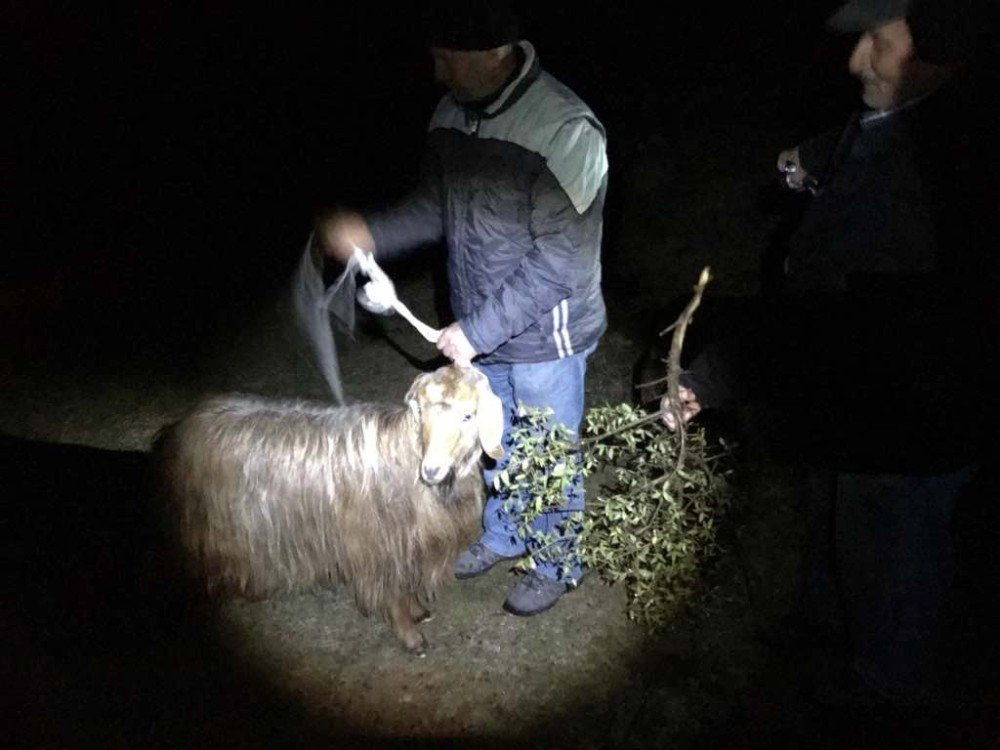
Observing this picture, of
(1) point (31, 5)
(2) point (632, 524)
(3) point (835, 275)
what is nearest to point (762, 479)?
(2) point (632, 524)

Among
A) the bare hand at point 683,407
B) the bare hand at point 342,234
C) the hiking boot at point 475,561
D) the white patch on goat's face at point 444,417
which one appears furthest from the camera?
the hiking boot at point 475,561

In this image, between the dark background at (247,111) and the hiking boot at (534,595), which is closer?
the hiking boot at (534,595)

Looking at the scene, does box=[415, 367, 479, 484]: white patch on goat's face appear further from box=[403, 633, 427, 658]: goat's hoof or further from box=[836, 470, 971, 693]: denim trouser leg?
box=[836, 470, 971, 693]: denim trouser leg

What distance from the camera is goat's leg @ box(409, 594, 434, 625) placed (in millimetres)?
3643

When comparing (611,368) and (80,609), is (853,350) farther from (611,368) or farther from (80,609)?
(80,609)

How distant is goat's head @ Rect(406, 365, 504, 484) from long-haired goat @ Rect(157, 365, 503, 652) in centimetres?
19

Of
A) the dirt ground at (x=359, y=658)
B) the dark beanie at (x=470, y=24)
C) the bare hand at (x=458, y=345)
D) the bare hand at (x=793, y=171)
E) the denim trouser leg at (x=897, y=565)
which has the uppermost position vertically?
the dark beanie at (x=470, y=24)

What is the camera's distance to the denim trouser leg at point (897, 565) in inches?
103

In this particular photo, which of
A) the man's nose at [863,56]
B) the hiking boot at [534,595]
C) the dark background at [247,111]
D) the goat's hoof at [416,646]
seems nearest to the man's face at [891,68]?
the man's nose at [863,56]

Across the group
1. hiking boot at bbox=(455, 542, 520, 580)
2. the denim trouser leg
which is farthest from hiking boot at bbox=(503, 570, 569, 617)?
the denim trouser leg

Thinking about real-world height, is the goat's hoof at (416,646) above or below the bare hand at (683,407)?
below

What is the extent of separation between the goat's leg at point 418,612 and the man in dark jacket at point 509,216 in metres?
0.80

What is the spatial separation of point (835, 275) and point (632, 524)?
1200 mm

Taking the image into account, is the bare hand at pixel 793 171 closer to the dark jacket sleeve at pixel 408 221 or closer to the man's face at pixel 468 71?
the man's face at pixel 468 71
